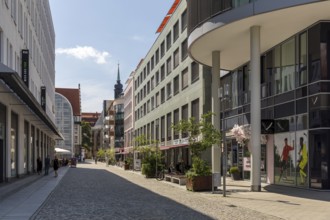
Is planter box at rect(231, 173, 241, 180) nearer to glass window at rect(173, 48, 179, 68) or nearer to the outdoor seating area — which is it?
the outdoor seating area

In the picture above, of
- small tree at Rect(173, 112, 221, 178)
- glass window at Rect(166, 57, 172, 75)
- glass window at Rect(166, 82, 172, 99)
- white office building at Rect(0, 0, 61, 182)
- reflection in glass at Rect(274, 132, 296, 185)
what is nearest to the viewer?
small tree at Rect(173, 112, 221, 178)

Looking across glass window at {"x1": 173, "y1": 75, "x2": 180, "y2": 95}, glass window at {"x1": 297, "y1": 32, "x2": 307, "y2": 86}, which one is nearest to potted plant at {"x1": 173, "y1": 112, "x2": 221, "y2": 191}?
glass window at {"x1": 297, "y1": 32, "x2": 307, "y2": 86}

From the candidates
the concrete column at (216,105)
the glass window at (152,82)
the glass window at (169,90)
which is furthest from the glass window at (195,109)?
the glass window at (152,82)

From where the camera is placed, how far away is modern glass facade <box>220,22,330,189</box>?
21344 mm

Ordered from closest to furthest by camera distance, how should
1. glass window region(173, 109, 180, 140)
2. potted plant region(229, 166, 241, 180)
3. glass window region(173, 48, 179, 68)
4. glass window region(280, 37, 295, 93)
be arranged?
glass window region(280, 37, 295, 93), potted plant region(229, 166, 241, 180), glass window region(173, 48, 179, 68), glass window region(173, 109, 180, 140)

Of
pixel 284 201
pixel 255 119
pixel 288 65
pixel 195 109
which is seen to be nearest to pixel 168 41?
pixel 195 109

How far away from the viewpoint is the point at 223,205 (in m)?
16.8

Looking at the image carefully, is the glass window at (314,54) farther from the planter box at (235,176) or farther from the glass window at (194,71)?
the glass window at (194,71)

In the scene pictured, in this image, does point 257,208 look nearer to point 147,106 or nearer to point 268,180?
point 268,180

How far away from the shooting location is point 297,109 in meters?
23.4

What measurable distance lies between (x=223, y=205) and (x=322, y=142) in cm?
679

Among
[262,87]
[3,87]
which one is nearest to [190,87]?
[262,87]

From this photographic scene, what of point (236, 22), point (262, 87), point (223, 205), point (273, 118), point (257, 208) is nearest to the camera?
point (257, 208)

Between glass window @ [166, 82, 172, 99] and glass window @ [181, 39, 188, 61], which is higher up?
glass window @ [181, 39, 188, 61]
